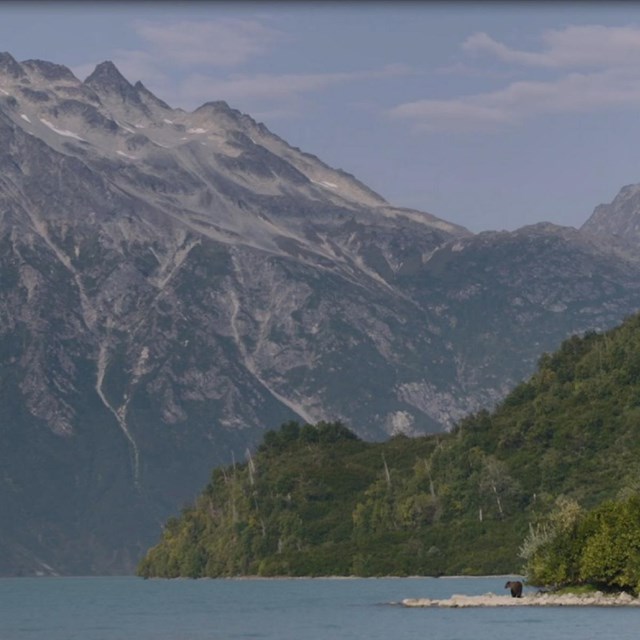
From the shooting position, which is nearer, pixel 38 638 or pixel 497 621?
pixel 497 621

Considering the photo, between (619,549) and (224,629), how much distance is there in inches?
1638

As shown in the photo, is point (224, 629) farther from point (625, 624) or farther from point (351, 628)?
point (625, 624)

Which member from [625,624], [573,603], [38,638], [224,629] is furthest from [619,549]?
[38,638]

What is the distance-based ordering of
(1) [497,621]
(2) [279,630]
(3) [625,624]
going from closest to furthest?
(3) [625,624] → (1) [497,621] → (2) [279,630]

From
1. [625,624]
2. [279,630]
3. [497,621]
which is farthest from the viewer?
[279,630]

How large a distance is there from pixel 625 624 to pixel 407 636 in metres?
19.4

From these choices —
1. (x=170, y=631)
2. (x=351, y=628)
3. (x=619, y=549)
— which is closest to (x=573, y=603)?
(x=619, y=549)

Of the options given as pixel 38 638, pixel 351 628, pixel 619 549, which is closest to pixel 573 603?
pixel 619 549

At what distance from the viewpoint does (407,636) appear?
17100 centimetres

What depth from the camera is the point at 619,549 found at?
191625mm

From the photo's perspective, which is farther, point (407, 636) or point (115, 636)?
point (115, 636)

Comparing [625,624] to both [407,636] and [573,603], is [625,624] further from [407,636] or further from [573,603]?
[573,603]

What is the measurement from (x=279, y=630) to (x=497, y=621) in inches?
980

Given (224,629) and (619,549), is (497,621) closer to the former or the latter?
(619,549)
